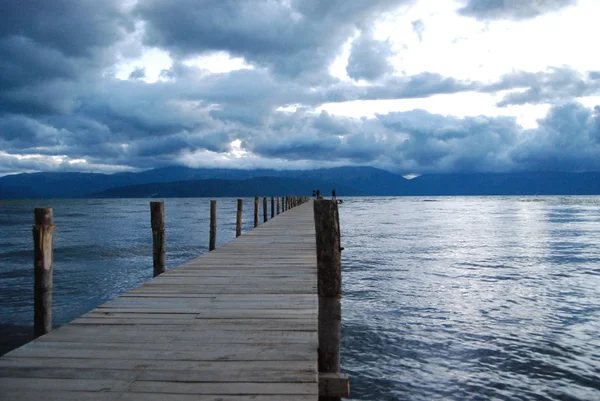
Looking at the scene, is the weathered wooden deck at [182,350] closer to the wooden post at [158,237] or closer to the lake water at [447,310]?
the lake water at [447,310]

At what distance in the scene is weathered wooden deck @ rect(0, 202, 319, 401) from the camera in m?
3.56

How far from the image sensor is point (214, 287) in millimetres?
7438

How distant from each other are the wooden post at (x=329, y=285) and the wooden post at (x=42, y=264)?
11.4 ft

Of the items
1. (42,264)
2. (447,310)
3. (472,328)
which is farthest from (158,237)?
(472,328)

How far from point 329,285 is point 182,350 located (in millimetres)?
1569

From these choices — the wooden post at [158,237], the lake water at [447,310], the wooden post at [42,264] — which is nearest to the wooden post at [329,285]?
the lake water at [447,310]

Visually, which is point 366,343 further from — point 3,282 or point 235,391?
point 3,282

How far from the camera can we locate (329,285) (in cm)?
476

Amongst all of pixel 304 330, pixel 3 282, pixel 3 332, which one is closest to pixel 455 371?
pixel 304 330

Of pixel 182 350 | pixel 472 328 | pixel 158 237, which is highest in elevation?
pixel 158 237

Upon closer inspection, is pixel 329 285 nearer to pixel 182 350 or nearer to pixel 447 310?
pixel 182 350

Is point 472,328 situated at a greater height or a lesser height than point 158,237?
lesser

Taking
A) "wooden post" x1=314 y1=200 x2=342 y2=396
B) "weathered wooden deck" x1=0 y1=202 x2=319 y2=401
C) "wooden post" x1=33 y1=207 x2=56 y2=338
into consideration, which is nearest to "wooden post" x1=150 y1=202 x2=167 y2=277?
"weathered wooden deck" x1=0 y1=202 x2=319 y2=401

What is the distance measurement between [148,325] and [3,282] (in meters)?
11.0
